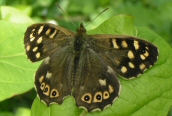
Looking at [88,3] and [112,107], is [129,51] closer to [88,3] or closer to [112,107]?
[112,107]

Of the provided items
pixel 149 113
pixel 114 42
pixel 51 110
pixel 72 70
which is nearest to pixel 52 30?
pixel 72 70

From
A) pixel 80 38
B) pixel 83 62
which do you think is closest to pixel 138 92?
pixel 83 62

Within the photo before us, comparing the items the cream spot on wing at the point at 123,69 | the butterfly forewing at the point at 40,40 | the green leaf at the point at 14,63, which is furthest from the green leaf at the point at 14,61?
the cream spot on wing at the point at 123,69

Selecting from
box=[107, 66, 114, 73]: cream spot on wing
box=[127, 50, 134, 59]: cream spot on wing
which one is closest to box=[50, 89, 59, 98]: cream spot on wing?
box=[107, 66, 114, 73]: cream spot on wing

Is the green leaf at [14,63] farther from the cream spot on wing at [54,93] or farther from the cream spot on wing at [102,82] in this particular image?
the cream spot on wing at [102,82]

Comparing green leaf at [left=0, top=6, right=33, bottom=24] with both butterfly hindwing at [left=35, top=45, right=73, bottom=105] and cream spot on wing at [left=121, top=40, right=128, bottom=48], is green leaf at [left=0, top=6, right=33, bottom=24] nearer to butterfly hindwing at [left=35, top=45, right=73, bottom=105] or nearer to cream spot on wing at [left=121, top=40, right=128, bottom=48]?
butterfly hindwing at [left=35, top=45, right=73, bottom=105]

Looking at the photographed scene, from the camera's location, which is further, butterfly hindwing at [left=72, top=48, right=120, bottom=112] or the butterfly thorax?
the butterfly thorax
